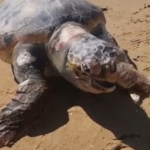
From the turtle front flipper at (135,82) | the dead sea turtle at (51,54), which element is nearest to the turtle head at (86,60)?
the dead sea turtle at (51,54)

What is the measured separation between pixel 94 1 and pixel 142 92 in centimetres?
239

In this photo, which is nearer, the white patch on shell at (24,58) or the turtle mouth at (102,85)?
the turtle mouth at (102,85)

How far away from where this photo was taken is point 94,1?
211 inches

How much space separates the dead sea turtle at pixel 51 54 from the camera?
8.98ft

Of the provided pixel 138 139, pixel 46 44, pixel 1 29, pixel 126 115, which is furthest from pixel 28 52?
pixel 138 139

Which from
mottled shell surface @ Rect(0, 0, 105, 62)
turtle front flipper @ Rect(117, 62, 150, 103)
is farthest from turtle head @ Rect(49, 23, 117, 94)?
turtle front flipper @ Rect(117, 62, 150, 103)

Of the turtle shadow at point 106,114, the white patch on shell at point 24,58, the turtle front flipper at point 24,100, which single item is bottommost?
the turtle shadow at point 106,114

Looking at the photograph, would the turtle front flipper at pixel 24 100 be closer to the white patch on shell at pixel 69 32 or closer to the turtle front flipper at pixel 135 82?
the white patch on shell at pixel 69 32

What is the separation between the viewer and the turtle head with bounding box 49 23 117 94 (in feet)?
8.71

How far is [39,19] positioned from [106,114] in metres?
0.97

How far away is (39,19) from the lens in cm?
335

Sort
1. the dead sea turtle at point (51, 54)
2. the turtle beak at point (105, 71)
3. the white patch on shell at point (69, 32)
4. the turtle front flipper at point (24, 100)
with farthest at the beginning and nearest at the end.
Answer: the white patch on shell at point (69, 32) → the turtle front flipper at point (24, 100) → the dead sea turtle at point (51, 54) → the turtle beak at point (105, 71)

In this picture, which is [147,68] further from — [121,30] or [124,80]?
[121,30]

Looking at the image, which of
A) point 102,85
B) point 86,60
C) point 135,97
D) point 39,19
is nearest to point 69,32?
point 39,19
